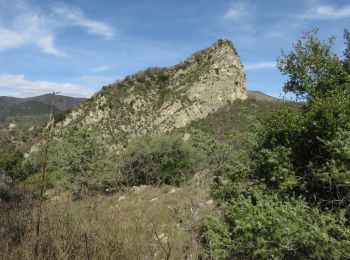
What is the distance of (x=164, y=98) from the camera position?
59.6 meters

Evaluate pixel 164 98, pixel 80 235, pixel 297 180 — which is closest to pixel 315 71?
pixel 297 180

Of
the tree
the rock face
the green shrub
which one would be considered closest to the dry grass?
the green shrub

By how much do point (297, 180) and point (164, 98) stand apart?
5014cm

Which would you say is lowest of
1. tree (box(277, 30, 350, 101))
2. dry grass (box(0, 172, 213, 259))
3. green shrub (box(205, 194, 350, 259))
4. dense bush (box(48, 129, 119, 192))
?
dense bush (box(48, 129, 119, 192))

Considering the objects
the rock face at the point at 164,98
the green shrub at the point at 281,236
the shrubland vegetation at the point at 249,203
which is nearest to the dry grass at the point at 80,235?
the shrubland vegetation at the point at 249,203

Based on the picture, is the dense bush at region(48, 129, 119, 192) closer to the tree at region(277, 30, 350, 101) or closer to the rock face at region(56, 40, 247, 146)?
the tree at region(277, 30, 350, 101)

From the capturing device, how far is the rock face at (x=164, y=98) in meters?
55.8

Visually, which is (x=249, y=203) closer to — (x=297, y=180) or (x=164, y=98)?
(x=297, y=180)

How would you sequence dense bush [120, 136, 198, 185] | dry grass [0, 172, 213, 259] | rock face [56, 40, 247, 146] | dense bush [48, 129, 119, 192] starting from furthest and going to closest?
rock face [56, 40, 247, 146] → dense bush [120, 136, 198, 185] → dense bush [48, 129, 119, 192] → dry grass [0, 172, 213, 259]

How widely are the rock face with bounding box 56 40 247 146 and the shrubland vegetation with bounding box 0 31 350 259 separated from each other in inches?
1430

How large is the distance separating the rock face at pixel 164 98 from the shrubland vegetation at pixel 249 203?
36.3 m

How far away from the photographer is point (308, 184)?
1016cm

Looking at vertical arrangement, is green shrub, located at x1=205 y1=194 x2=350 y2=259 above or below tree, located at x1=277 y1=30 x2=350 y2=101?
below

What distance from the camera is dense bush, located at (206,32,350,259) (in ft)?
23.6
